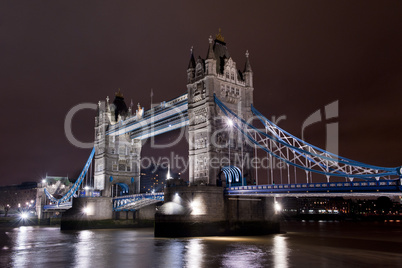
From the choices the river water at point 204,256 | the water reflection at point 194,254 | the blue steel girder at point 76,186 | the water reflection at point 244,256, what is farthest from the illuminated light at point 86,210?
the water reflection at point 244,256

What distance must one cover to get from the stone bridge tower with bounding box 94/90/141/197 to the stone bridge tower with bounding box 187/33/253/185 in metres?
25.3

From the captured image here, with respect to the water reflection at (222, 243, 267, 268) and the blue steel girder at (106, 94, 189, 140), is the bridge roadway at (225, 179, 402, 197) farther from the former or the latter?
the blue steel girder at (106, 94, 189, 140)

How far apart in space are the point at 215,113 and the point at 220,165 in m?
6.13

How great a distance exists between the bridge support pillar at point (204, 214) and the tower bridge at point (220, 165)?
10 cm

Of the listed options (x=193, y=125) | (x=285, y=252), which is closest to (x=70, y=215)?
(x=193, y=125)

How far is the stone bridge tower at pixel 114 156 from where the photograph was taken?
68250 mm

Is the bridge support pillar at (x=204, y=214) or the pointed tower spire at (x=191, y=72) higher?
the pointed tower spire at (x=191, y=72)

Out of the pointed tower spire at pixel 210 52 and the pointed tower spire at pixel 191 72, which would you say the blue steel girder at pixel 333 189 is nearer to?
the pointed tower spire at pixel 210 52

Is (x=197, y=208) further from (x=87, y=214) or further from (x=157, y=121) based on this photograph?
(x=87, y=214)

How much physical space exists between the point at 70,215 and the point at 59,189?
3709cm

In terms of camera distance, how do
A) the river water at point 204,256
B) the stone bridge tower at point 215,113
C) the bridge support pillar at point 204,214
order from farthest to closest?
the stone bridge tower at point 215,113 → the bridge support pillar at point 204,214 → the river water at point 204,256

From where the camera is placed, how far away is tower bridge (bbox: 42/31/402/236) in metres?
32.8

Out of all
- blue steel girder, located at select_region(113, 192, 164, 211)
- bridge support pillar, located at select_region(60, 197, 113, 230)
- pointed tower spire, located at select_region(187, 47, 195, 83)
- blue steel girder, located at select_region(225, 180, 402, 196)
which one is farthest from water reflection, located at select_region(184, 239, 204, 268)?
bridge support pillar, located at select_region(60, 197, 113, 230)

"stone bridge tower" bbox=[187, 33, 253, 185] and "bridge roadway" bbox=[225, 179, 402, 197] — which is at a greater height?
"stone bridge tower" bbox=[187, 33, 253, 185]
